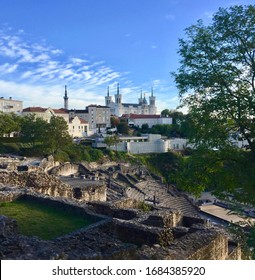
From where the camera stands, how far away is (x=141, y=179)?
4800cm

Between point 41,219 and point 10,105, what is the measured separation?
75.8m

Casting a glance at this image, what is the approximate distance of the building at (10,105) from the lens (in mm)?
78250

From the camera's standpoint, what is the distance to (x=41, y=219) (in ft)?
33.2

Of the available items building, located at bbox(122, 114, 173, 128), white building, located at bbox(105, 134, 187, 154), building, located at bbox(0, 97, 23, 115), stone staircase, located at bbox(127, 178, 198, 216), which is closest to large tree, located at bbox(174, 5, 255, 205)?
stone staircase, located at bbox(127, 178, 198, 216)

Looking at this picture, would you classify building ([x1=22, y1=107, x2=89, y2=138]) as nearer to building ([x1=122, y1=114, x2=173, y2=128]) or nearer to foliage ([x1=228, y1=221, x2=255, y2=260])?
building ([x1=122, y1=114, x2=173, y2=128])

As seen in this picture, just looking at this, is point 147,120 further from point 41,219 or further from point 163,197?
point 41,219

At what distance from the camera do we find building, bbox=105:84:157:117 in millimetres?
137625

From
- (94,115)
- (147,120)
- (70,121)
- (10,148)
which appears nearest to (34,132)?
(10,148)

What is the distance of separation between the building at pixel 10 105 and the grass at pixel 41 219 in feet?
229

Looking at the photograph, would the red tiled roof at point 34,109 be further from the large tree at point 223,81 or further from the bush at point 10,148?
the large tree at point 223,81

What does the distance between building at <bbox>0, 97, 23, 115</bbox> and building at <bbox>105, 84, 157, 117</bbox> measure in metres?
57.2

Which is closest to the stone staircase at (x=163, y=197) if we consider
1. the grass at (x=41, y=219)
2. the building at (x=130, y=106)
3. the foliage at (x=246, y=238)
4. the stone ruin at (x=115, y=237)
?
the stone ruin at (x=115, y=237)

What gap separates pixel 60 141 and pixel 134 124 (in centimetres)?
5525

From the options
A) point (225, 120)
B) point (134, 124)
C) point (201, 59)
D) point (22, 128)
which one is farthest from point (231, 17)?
point (134, 124)
